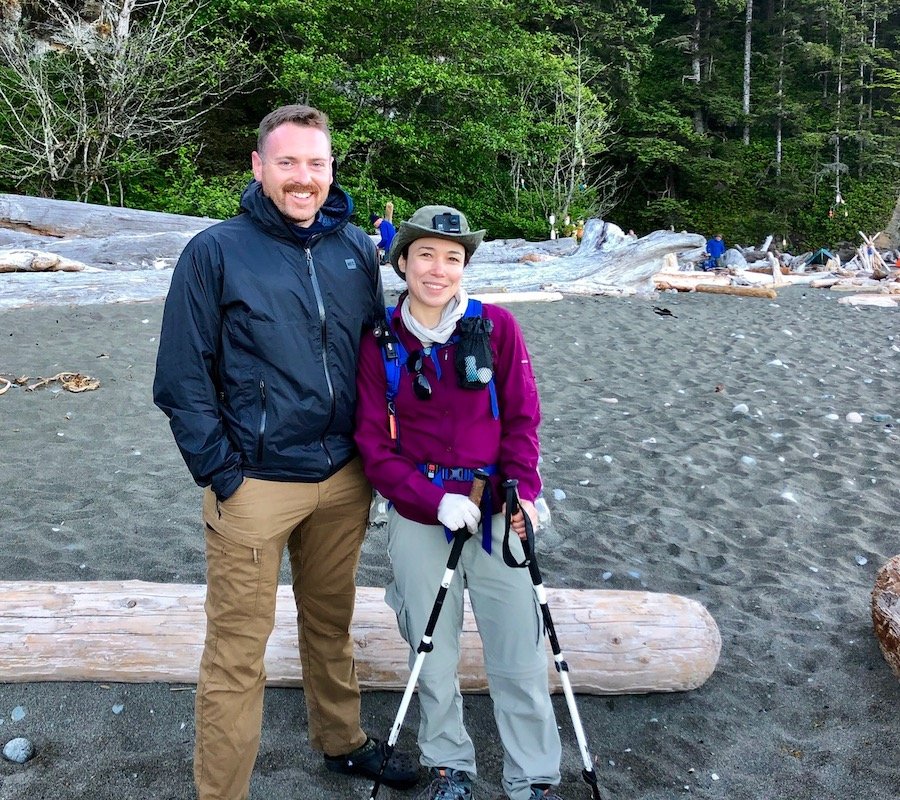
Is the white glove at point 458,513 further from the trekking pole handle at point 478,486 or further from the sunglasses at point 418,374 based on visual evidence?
the sunglasses at point 418,374

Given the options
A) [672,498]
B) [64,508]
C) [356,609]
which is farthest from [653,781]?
[64,508]

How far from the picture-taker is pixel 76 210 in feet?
55.1

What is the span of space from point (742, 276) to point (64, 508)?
1765 centimetres

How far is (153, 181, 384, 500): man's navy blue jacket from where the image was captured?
8.02ft

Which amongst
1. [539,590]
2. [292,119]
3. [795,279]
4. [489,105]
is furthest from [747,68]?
[539,590]

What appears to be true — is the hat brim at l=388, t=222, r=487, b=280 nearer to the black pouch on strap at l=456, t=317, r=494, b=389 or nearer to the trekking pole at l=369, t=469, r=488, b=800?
the black pouch on strap at l=456, t=317, r=494, b=389

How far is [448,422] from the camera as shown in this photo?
106 inches

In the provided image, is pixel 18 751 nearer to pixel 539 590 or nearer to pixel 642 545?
pixel 539 590

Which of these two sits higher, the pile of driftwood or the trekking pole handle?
the trekking pole handle

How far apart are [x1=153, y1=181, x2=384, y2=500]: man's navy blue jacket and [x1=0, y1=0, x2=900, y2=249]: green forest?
21757 mm

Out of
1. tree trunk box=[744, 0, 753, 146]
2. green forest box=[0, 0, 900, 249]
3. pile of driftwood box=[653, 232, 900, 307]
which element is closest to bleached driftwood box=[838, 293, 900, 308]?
pile of driftwood box=[653, 232, 900, 307]

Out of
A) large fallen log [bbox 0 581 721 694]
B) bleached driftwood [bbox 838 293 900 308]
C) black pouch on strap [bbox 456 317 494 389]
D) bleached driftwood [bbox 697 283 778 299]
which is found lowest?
large fallen log [bbox 0 581 721 694]

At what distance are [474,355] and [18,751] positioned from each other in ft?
7.81

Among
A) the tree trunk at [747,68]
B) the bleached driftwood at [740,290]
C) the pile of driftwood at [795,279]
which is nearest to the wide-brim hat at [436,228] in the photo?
the pile of driftwood at [795,279]
